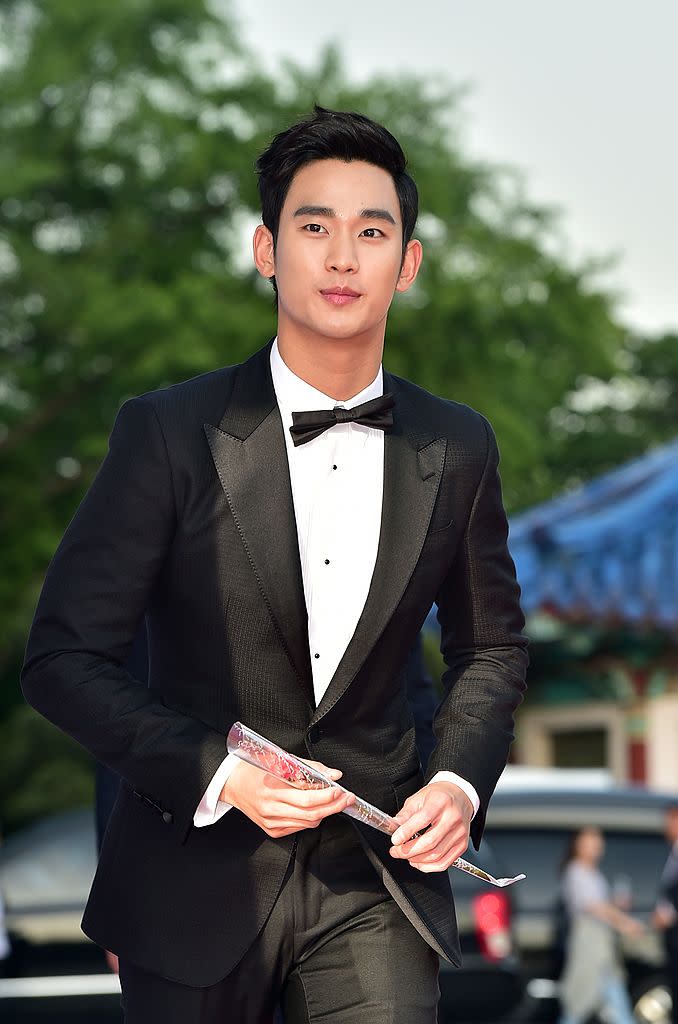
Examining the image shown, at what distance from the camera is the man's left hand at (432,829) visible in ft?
9.48

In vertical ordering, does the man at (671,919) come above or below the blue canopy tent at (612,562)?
below

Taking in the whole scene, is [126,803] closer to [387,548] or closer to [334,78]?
[387,548]

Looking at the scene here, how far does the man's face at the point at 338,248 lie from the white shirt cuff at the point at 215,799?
0.74m

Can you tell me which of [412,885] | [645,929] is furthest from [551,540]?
[412,885]

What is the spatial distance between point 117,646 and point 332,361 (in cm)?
63

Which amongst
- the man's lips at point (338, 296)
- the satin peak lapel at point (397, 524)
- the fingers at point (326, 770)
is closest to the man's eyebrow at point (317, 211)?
the man's lips at point (338, 296)

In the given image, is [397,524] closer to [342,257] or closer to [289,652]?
[289,652]

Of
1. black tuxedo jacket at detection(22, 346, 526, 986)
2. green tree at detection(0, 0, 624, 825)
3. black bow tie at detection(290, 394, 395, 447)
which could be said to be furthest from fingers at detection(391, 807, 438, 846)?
green tree at detection(0, 0, 624, 825)

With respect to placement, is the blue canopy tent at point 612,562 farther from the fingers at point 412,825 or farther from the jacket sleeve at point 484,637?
the fingers at point 412,825

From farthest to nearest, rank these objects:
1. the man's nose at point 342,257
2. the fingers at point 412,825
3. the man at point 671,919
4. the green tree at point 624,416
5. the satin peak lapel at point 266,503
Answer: the green tree at point 624,416
the man at point 671,919
the man's nose at point 342,257
the satin peak lapel at point 266,503
the fingers at point 412,825

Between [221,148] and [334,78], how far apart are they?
159cm

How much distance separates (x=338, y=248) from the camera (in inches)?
122

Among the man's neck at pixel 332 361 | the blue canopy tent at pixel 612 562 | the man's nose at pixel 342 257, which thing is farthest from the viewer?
the blue canopy tent at pixel 612 562

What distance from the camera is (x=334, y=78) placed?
72.3 feet
